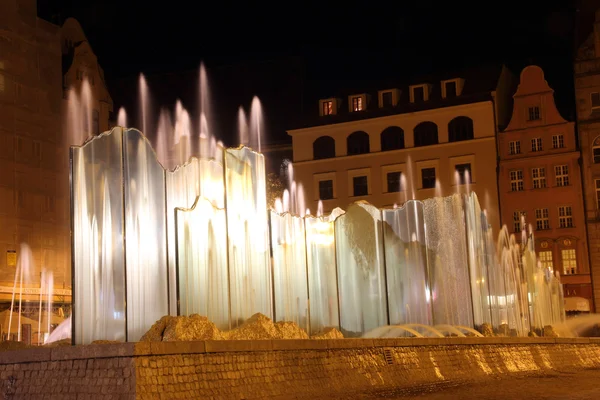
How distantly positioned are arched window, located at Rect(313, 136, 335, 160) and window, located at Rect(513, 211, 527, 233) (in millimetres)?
14138

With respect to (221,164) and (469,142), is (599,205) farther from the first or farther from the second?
(221,164)

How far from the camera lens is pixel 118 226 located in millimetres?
18750

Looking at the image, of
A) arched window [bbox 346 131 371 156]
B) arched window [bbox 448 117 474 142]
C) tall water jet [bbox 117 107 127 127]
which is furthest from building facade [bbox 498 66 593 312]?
tall water jet [bbox 117 107 127 127]

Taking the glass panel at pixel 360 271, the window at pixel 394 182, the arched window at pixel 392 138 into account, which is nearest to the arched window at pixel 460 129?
the arched window at pixel 392 138

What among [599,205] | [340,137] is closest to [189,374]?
[599,205]

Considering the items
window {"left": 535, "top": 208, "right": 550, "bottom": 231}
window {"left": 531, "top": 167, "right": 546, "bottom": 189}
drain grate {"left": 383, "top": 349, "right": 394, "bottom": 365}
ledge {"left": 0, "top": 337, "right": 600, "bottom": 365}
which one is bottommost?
drain grate {"left": 383, "top": 349, "right": 394, "bottom": 365}

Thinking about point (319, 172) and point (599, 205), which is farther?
point (319, 172)

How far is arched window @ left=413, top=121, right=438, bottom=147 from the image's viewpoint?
63.7 meters

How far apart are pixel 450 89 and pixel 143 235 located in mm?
47835

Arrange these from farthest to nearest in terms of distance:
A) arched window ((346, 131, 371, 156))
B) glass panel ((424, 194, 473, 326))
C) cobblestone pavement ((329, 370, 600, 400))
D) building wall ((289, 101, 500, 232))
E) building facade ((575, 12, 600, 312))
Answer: arched window ((346, 131, 371, 156))
building wall ((289, 101, 500, 232))
building facade ((575, 12, 600, 312))
glass panel ((424, 194, 473, 326))
cobblestone pavement ((329, 370, 600, 400))

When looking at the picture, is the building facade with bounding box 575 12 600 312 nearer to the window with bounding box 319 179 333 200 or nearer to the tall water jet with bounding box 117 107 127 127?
the window with bounding box 319 179 333 200

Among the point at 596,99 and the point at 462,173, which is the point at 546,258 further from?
the point at 596,99

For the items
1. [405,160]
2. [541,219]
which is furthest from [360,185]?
[541,219]

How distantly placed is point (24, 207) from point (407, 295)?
3078cm
